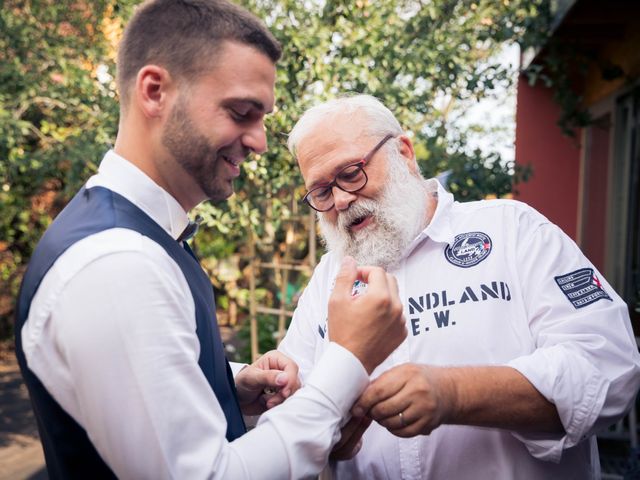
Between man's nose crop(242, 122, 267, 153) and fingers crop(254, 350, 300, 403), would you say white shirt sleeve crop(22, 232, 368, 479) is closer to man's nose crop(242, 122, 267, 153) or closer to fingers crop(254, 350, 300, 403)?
man's nose crop(242, 122, 267, 153)

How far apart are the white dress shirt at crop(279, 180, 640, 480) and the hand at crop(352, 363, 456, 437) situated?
258mm

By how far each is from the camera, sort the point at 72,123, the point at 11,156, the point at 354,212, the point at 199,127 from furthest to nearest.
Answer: the point at 72,123 → the point at 11,156 → the point at 354,212 → the point at 199,127

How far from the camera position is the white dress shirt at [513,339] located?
5.13 feet

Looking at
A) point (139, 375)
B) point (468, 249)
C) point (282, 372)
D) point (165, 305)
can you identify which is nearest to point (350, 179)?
point (468, 249)

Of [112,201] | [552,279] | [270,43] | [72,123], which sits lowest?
[552,279]

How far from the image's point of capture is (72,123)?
6.84m

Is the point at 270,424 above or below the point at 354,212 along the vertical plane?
below

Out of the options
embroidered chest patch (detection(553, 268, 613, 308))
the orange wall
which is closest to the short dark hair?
embroidered chest patch (detection(553, 268, 613, 308))

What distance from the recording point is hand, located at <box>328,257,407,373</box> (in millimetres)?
1312

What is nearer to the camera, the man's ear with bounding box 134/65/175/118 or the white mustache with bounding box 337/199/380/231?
the man's ear with bounding box 134/65/175/118

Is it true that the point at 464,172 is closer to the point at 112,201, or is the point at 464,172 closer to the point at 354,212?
the point at 354,212

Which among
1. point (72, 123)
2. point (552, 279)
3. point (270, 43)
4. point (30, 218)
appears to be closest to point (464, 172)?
point (552, 279)

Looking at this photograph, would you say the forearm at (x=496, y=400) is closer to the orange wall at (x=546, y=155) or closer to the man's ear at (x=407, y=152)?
the man's ear at (x=407, y=152)

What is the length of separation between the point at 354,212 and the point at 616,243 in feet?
14.7
